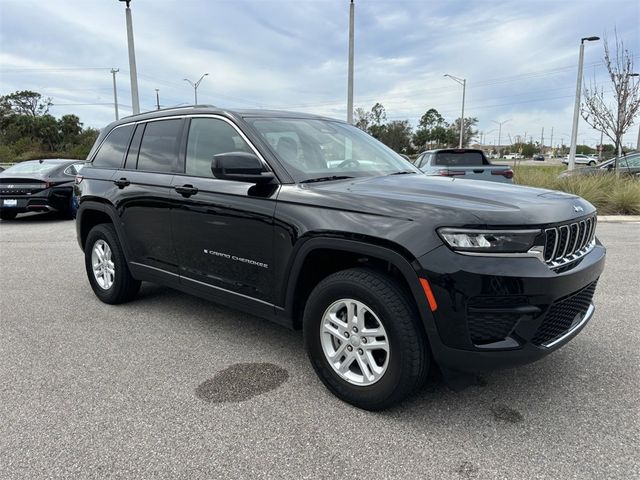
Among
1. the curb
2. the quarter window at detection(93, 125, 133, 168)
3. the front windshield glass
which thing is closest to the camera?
the front windshield glass

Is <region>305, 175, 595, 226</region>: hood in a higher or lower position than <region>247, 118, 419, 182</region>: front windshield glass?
lower

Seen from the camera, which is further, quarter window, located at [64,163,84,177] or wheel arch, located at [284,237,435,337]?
quarter window, located at [64,163,84,177]

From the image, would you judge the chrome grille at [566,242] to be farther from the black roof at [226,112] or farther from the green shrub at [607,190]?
the green shrub at [607,190]

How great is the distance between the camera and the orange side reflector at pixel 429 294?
2471mm

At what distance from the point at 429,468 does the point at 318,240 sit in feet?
4.34

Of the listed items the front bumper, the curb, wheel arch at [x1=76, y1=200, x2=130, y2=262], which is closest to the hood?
the front bumper

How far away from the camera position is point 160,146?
424 cm

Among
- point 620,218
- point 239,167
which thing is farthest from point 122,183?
point 620,218

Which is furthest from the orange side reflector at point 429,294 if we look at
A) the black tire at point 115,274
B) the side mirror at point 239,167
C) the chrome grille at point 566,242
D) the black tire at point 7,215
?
the black tire at point 7,215

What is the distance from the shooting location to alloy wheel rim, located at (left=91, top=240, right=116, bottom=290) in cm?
488

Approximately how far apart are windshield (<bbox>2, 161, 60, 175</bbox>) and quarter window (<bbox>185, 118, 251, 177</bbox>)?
9.36m

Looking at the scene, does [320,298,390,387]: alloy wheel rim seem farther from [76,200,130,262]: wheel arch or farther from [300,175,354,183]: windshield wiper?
[76,200,130,262]: wheel arch

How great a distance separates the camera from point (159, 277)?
425 cm

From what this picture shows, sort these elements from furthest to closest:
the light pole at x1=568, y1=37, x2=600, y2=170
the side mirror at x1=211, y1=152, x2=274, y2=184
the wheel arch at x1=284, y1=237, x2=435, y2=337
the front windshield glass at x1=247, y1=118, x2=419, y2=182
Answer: the light pole at x1=568, y1=37, x2=600, y2=170 < the front windshield glass at x1=247, y1=118, x2=419, y2=182 < the side mirror at x1=211, y1=152, x2=274, y2=184 < the wheel arch at x1=284, y1=237, x2=435, y2=337
